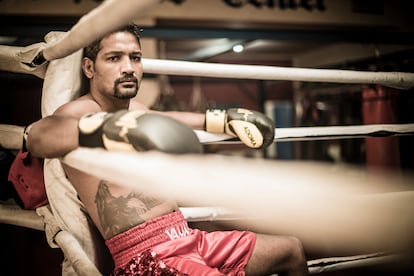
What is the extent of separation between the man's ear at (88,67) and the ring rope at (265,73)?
0.14 metres

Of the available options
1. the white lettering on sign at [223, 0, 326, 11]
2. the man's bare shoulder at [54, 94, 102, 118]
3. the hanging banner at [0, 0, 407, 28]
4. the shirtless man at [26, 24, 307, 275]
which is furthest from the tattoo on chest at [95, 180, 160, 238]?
the white lettering on sign at [223, 0, 326, 11]

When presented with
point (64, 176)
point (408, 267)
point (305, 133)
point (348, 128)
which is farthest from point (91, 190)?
point (408, 267)

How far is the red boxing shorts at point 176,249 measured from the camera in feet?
2.90

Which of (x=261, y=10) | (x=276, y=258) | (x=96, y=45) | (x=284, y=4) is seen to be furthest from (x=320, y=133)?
(x=284, y=4)

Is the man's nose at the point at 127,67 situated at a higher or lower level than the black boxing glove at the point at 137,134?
higher

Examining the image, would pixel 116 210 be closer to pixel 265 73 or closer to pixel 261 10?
pixel 265 73

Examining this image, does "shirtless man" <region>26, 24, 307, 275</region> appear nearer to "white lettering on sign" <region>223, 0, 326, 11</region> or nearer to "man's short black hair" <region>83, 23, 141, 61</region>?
"man's short black hair" <region>83, 23, 141, 61</region>

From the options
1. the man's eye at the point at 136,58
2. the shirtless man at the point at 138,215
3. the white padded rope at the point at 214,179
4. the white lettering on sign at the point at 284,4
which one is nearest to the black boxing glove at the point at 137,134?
the white padded rope at the point at 214,179

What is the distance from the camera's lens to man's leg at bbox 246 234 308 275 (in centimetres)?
101

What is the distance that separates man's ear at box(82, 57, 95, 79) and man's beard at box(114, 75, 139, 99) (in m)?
0.09

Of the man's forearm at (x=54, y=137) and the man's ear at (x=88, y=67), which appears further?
the man's ear at (x=88, y=67)

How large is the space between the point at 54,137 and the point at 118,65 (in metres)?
0.29

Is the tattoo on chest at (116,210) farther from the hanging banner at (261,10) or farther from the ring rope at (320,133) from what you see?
the hanging banner at (261,10)

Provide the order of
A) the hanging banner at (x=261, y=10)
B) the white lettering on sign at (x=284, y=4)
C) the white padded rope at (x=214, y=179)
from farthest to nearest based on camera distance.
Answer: the white lettering on sign at (x=284, y=4), the hanging banner at (x=261, y=10), the white padded rope at (x=214, y=179)
